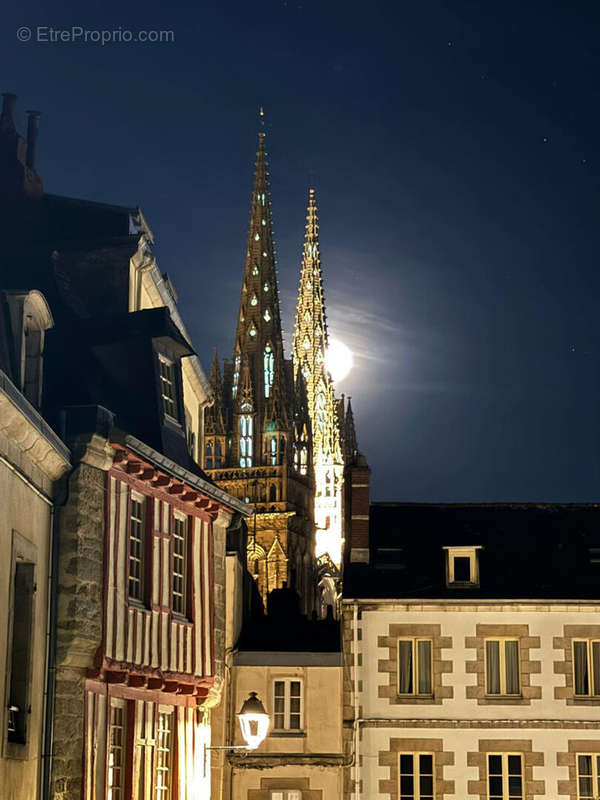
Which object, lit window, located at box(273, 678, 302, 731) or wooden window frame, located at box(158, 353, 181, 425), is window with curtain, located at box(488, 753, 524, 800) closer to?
lit window, located at box(273, 678, 302, 731)

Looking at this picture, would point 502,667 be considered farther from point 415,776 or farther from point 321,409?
point 321,409

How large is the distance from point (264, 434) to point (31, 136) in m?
76.4

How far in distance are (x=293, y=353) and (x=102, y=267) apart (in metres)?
93.3

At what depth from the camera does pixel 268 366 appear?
103m

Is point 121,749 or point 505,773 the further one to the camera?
point 505,773

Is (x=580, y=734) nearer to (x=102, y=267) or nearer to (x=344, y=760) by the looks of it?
(x=344, y=760)

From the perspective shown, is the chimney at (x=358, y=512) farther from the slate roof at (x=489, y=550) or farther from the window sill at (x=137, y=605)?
the window sill at (x=137, y=605)

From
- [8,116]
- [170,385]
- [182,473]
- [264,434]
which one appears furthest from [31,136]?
[264,434]

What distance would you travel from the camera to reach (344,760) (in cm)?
2834

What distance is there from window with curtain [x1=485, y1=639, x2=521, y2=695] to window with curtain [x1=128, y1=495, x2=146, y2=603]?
412 inches

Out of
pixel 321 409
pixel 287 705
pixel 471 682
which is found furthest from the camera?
pixel 321 409

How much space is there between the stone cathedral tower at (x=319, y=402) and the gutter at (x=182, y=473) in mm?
80724

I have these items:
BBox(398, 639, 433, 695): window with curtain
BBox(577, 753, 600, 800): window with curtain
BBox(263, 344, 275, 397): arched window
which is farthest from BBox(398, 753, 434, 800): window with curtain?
BBox(263, 344, 275, 397): arched window

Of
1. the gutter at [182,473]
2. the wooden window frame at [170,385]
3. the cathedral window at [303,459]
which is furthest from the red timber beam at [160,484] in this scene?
the cathedral window at [303,459]
